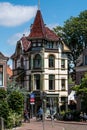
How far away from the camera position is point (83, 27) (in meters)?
79.2

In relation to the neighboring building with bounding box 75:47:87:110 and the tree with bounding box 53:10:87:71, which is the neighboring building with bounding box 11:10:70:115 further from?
the tree with bounding box 53:10:87:71

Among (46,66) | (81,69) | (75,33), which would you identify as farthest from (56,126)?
(75,33)

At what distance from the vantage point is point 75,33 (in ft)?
264

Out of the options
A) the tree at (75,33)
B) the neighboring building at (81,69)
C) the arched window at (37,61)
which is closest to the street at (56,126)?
the neighboring building at (81,69)

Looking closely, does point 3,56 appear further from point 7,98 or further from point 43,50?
point 43,50

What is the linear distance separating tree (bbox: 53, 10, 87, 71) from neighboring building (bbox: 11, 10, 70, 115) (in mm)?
7713

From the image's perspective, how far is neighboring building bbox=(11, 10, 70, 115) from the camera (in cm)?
7044

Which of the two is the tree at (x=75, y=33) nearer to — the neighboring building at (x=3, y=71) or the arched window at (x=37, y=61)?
the arched window at (x=37, y=61)

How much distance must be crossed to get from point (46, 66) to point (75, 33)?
12285mm

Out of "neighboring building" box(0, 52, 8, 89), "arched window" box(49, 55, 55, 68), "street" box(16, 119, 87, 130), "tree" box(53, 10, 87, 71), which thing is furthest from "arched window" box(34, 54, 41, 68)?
"street" box(16, 119, 87, 130)

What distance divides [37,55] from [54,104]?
27.1 feet

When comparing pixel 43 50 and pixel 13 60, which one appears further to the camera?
pixel 13 60

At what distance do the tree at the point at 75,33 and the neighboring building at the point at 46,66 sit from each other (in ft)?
25.3

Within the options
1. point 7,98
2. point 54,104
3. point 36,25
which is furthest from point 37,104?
point 7,98
